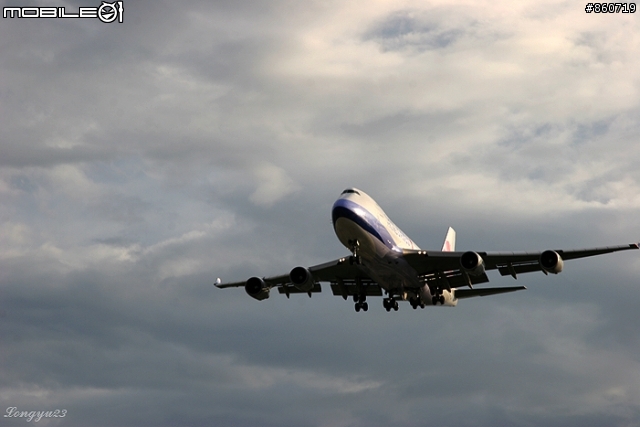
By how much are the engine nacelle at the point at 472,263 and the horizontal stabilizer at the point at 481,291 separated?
6.14 meters

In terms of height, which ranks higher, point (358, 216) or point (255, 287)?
point (358, 216)

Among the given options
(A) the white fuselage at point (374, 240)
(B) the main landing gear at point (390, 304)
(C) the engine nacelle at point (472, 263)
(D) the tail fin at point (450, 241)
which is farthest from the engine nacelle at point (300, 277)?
(D) the tail fin at point (450, 241)

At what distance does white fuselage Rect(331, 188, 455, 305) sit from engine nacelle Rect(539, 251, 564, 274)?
8689 mm

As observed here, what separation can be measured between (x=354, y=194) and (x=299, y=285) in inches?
343

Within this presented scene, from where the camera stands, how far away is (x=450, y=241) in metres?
85.4

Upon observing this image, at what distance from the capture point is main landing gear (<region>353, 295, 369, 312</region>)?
66500 mm

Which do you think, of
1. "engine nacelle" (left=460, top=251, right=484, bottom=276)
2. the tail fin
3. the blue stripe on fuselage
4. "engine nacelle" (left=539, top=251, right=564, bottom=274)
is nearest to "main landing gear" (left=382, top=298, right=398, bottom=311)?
"engine nacelle" (left=460, top=251, right=484, bottom=276)

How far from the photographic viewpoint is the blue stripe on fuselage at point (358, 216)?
5603 cm

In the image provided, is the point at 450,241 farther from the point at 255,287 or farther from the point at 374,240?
the point at 374,240

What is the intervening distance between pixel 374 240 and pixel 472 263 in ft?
21.6

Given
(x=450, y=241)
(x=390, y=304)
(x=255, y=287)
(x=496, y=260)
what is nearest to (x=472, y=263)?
(x=496, y=260)

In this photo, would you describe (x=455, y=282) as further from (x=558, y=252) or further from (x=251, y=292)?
(x=251, y=292)

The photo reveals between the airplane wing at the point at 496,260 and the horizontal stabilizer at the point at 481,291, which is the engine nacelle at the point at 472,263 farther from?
the horizontal stabilizer at the point at 481,291

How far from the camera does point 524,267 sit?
203 ft
